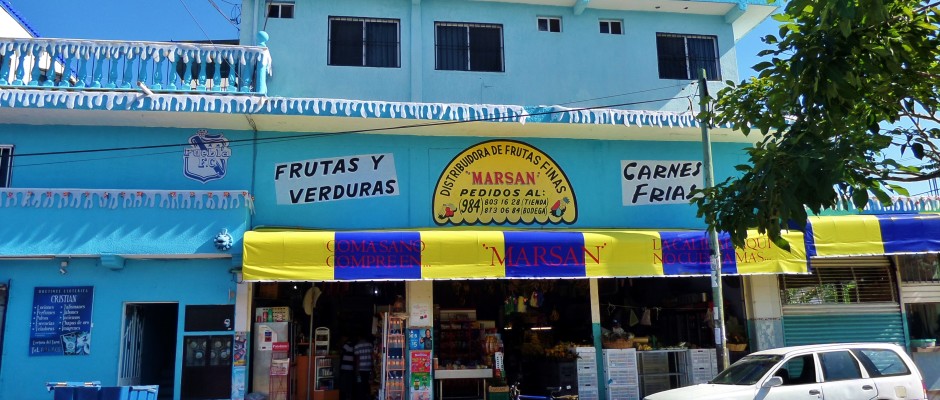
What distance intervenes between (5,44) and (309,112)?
5.30 meters

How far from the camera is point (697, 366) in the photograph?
47.4 ft

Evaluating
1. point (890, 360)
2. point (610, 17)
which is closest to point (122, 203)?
point (610, 17)

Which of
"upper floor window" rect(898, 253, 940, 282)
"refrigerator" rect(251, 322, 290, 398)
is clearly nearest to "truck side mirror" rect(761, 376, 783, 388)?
"upper floor window" rect(898, 253, 940, 282)

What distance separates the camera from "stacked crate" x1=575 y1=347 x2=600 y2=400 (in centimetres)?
1394

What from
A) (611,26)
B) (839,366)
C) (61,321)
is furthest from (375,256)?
(611,26)

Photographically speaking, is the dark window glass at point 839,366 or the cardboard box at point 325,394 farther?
the cardboard box at point 325,394

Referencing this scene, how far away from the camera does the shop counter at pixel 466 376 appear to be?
1388 cm

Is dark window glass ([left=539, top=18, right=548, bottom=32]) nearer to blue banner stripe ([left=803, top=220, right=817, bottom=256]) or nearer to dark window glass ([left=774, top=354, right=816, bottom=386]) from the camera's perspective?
blue banner stripe ([left=803, top=220, right=817, bottom=256])

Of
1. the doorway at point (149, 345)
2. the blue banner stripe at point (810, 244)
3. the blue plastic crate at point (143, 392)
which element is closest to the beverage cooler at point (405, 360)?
the doorway at point (149, 345)

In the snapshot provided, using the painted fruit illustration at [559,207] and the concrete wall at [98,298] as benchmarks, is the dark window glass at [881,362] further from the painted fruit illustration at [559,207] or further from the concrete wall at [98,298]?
the concrete wall at [98,298]

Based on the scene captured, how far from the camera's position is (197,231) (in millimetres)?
12508

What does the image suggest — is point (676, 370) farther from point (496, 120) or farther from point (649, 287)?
point (496, 120)

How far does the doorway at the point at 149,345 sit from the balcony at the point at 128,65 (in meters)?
3.89

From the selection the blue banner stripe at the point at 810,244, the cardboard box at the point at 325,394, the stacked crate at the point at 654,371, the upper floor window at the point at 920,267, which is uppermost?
the blue banner stripe at the point at 810,244
